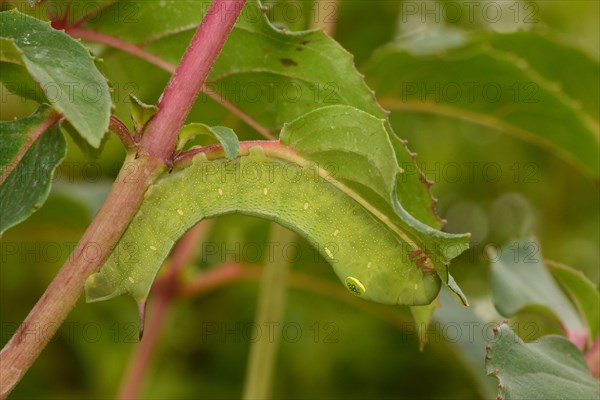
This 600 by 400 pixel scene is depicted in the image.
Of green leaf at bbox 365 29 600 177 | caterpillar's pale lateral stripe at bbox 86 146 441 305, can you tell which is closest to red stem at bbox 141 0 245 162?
caterpillar's pale lateral stripe at bbox 86 146 441 305

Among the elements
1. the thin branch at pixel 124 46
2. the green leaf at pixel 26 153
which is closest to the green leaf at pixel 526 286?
the thin branch at pixel 124 46

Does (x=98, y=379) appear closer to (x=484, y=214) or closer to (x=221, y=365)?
(x=221, y=365)

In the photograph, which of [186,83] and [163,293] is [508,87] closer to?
[163,293]

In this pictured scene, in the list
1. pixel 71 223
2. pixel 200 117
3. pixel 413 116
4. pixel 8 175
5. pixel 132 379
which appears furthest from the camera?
pixel 413 116

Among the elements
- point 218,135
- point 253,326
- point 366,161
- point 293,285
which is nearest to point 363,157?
point 366,161

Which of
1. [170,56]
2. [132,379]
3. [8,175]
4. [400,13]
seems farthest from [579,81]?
[8,175]

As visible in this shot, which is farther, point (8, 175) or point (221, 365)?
point (221, 365)
